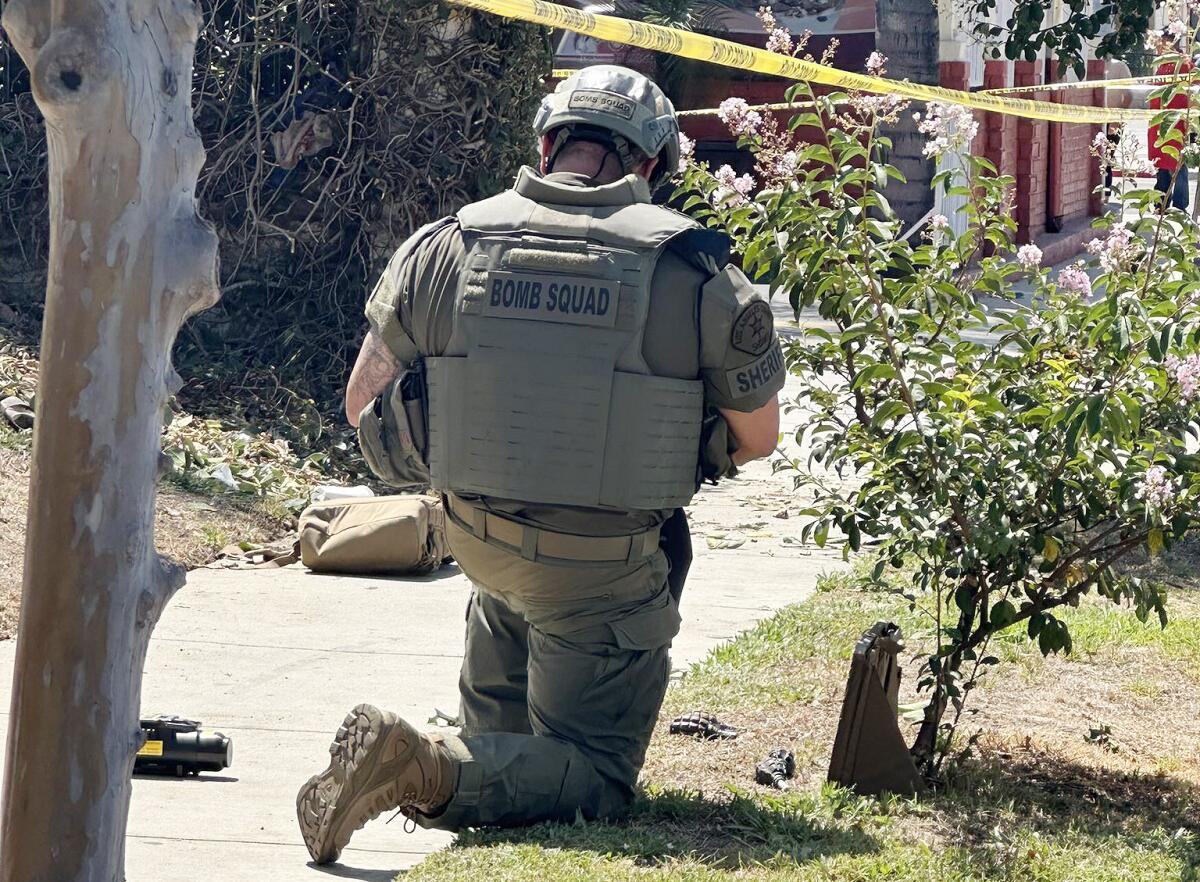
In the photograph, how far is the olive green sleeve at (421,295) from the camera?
4.07 metres

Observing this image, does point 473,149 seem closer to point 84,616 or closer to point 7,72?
point 7,72

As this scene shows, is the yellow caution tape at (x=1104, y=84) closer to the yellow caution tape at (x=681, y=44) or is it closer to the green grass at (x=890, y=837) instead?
the yellow caution tape at (x=681, y=44)

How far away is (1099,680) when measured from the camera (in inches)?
228

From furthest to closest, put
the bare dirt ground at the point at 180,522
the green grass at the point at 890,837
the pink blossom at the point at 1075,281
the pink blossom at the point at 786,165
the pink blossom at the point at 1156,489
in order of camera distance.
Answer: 1. the bare dirt ground at the point at 180,522
2. the pink blossom at the point at 786,165
3. the pink blossom at the point at 1075,281
4. the pink blossom at the point at 1156,489
5. the green grass at the point at 890,837

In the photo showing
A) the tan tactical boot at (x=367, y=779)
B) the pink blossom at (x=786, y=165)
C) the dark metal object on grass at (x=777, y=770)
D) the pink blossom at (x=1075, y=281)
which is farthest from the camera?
the dark metal object on grass at (x=777, y=770)

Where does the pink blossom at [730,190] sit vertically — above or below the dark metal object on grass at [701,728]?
above

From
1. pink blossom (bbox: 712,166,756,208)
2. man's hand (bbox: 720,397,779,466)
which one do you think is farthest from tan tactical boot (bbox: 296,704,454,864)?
pink blossom (bbox: 712,166,756,208)

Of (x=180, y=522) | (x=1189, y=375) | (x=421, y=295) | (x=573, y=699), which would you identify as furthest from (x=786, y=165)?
(x=180, y=522)

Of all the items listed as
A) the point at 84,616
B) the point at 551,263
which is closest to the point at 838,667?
the point at 551,263

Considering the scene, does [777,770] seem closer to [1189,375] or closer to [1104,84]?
[1189,375]

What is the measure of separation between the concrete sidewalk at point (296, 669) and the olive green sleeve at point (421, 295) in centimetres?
118

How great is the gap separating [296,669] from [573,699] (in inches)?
73.9

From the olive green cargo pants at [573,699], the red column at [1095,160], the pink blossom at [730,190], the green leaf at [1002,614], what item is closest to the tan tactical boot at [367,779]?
the olive green cargo pants at [573,699]

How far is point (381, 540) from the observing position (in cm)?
703
